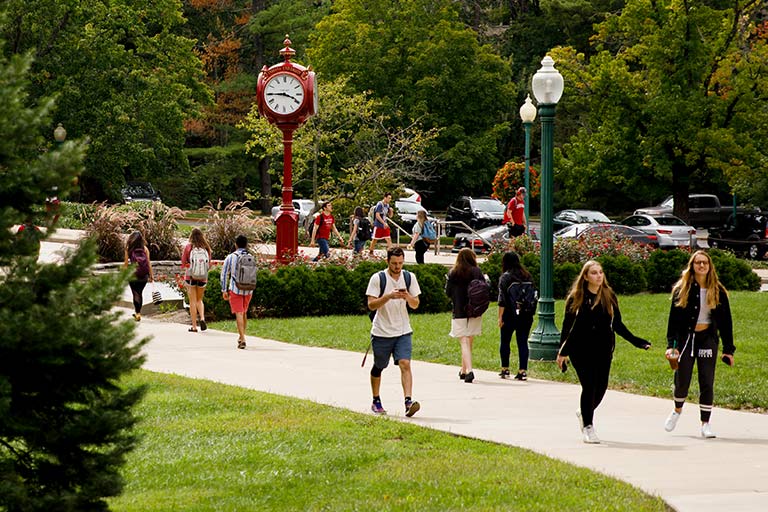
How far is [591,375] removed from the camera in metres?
10.5

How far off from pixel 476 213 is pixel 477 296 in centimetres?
3215

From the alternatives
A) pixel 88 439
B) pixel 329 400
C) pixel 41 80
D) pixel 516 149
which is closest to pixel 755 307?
pixel 329 400

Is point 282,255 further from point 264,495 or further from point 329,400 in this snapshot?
point 264,495

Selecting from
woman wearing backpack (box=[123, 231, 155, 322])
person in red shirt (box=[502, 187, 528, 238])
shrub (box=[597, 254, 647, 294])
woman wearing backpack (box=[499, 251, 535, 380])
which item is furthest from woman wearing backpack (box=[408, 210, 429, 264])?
woman wearing backpack (box=[499, 251, 535, 380])

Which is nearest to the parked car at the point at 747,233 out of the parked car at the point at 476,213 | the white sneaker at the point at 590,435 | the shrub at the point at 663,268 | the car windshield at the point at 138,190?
the parked car at the point at 476,213

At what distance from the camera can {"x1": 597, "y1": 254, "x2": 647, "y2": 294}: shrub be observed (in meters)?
25.2

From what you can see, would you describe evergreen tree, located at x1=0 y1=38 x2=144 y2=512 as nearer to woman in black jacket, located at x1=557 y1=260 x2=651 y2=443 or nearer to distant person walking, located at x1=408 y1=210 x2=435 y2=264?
woman in black jacket, located at x1=557 y1=260 x2=651 y2=443

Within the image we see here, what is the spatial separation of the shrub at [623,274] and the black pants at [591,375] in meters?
14.8

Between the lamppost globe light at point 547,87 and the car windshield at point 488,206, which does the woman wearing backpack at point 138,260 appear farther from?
the car windshield at point 488,206

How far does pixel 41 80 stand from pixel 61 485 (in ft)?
128

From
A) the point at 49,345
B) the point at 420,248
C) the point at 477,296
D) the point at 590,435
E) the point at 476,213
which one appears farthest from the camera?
the point at 476,213

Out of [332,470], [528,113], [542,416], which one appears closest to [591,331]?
[542,416]

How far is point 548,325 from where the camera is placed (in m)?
16.2

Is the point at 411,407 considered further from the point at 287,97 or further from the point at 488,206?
the point at 488,206
